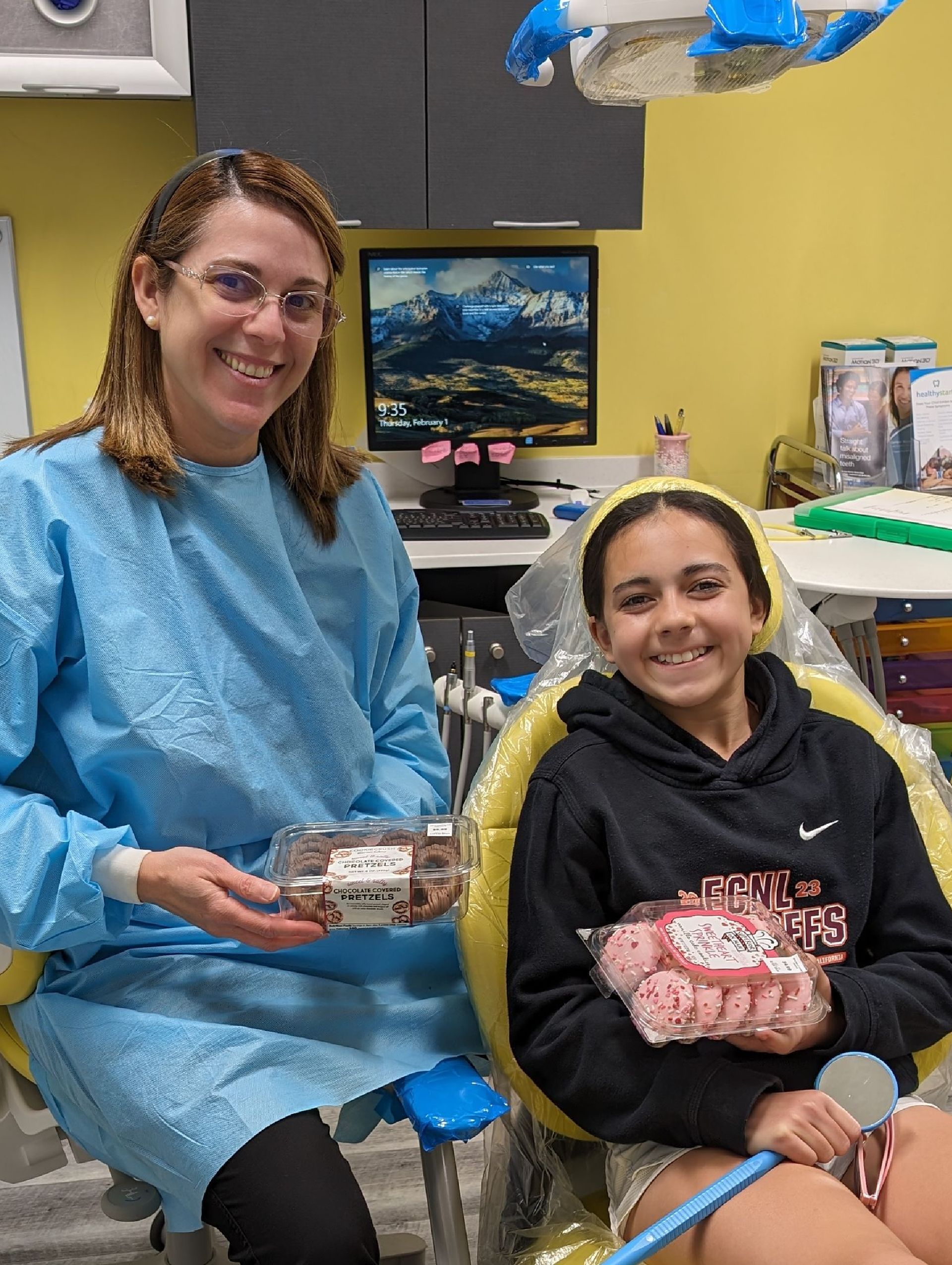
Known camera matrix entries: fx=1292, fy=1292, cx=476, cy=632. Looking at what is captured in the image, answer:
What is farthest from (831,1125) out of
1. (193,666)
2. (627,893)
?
(193,666)

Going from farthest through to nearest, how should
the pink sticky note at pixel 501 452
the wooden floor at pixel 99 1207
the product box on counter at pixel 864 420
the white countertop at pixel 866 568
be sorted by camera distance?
the product box on counter at pixel 864 420
the pink sticky note at pixel 501 452
the white countertop at pixel 866 568
the wooden floor at pixel 99 1207

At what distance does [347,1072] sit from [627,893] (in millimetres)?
326

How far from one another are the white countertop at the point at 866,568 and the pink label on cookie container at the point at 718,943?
40.2 inches

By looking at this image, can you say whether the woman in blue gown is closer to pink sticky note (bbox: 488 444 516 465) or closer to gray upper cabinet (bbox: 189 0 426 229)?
gray upper cabinet (bbox: 189 0 426 229)

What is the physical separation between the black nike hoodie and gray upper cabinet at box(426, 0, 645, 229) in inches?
62.1

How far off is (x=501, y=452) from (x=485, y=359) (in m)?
0.21

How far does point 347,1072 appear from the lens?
127cm

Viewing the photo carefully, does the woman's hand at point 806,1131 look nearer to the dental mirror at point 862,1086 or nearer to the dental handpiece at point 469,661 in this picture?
the dental mirror at point 862,1086

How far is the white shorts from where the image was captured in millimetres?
1171

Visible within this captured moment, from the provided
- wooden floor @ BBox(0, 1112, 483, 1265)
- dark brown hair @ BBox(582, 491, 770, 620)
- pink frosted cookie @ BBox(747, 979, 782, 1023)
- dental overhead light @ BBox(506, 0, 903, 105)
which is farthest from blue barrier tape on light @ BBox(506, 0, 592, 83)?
wooden floor @ BBox(0, 1112, 483, 1265)

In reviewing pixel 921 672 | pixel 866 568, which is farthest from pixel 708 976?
pixel 921 672

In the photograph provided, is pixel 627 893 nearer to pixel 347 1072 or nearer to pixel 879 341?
pixel 347 1072

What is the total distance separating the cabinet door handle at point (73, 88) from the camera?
8.06 feet

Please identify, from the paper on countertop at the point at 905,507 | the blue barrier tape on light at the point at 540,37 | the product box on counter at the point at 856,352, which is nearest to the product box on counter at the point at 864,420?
the product box on counter at the point at 856,352
